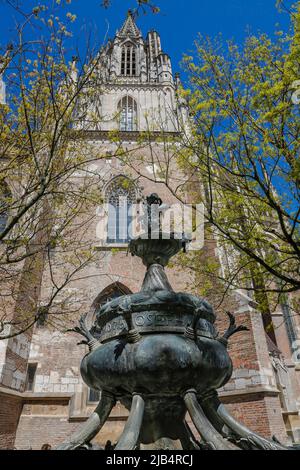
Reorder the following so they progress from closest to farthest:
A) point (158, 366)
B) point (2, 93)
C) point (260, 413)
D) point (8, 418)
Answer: point (158, 366)
point (2, 93)
point (260, 413)
point (8, 418)

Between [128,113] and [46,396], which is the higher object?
[128,113]

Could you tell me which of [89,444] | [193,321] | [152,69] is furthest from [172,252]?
[152,69]

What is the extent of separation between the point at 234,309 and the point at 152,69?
816 inches

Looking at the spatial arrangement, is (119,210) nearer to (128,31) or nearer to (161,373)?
(161,373)

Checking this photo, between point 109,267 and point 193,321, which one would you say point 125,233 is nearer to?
point 109,267

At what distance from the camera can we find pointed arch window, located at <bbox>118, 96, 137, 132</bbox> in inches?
789

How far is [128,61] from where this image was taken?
1035 inches

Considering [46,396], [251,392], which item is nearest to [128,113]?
[46,396]

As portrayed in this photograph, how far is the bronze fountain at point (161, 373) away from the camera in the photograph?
2.67 m

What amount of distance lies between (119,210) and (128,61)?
17.0 meters

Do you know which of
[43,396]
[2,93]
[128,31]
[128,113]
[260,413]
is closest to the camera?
[2,93]

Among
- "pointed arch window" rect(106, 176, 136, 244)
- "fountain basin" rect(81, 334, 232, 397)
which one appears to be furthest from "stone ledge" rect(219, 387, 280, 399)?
"pointed arch window" rect(106, 176, 136, 244)

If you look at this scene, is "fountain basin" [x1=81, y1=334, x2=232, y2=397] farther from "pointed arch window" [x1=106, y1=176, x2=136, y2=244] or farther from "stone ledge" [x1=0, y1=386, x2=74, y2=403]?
"pointed arch window" [x1=106, y1=176, x2=136, y2=244]

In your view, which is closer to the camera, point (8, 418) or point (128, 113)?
point (8, 418)
